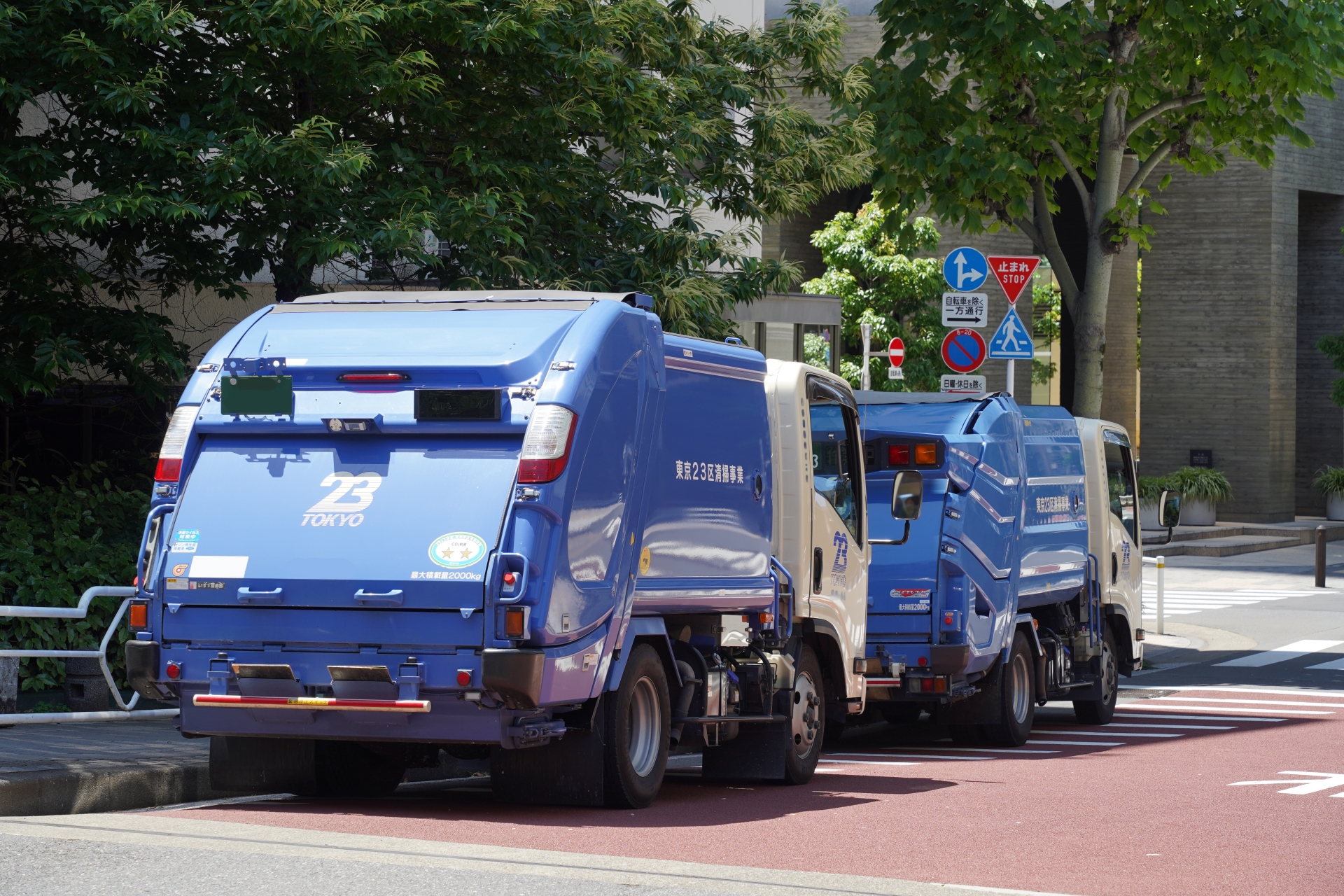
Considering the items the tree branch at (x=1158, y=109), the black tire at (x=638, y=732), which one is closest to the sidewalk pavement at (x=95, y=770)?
the black tire at (x=638, y=732)

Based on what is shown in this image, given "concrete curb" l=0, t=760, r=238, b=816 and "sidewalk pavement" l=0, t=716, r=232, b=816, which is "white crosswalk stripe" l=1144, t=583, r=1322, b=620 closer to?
"sidewalk pavement" l=0, t=716, r=232, b=816

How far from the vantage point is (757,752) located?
35.9 ft

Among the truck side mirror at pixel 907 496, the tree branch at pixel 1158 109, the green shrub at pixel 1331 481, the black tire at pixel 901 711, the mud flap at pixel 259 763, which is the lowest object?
the black tire at pixel 901 711

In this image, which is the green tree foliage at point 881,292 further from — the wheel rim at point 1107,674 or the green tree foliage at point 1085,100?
the wheel rim at point 1107,674

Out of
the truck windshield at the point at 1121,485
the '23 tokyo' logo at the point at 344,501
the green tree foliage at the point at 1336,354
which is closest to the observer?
the '23 tokyo' logo at the point at 344,501

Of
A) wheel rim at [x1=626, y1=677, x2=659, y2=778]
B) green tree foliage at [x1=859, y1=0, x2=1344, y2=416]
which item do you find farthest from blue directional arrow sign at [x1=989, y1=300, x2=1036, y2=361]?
wheel rim at [x1=626, y1=677, x2=659, y2=778]

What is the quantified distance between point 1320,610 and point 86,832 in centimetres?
2277

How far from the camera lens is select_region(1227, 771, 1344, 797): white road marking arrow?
11.2 m

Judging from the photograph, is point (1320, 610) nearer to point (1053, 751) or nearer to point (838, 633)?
point (1053, 751)

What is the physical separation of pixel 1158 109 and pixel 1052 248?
6.57 ft

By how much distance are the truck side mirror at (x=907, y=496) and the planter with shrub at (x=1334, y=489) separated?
3546 centimetres

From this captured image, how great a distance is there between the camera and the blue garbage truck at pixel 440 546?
8594 mm

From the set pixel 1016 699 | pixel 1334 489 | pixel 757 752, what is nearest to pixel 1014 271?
pixel 1016 699

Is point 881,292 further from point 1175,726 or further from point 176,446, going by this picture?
point 176,446
